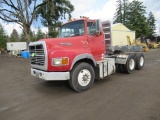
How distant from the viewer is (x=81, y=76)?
225 inches

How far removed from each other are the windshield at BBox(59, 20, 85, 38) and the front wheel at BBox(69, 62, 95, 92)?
1265mm

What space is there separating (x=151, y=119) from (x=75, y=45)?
3.31 metres

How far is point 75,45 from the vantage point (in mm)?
5625

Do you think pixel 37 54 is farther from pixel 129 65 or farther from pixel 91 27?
pixel 129 65

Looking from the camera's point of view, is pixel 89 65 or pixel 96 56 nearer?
pixel 89 65

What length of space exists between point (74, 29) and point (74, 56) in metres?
1.41

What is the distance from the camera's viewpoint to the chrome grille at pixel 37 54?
5241 millimetres

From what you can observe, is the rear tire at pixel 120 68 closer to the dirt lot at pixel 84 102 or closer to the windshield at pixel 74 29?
the dirt lot at pixel 84 102

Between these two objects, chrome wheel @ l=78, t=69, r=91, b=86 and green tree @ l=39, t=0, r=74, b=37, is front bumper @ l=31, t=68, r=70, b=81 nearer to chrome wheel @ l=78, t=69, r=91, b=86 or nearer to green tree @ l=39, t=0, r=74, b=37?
chrome wheel @ l=78, t=69, r=91, b=86

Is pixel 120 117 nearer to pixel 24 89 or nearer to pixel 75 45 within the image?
pixel 75 45

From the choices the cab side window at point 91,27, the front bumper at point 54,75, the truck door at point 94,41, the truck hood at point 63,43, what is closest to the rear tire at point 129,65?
the truck door at point 94,41

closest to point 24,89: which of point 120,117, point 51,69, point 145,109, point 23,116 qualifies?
point 51,69

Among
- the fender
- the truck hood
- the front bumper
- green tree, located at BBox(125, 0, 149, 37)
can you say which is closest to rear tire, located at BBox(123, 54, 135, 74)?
the fender

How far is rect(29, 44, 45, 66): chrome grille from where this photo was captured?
A: 5241mm
